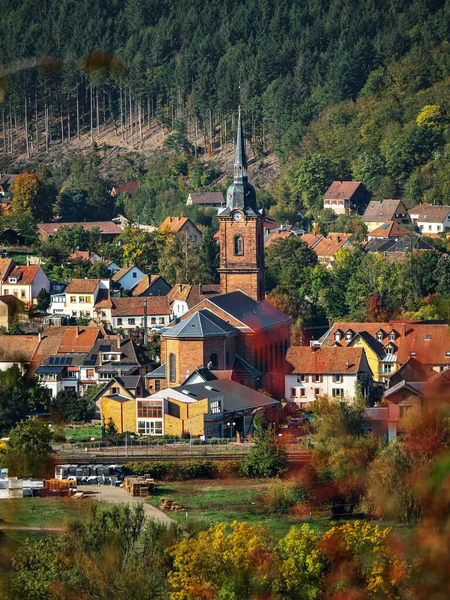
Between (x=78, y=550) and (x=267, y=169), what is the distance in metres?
54.9

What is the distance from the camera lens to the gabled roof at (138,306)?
1793 inches

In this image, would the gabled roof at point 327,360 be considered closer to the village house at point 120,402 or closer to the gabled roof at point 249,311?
the gabled roof at point 249,311

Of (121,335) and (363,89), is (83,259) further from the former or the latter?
(363,89)

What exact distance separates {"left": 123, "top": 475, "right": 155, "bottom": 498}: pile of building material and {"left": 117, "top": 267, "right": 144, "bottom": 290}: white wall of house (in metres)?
21.9

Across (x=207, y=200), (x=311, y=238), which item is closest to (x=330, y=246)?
(x=311, y=238)

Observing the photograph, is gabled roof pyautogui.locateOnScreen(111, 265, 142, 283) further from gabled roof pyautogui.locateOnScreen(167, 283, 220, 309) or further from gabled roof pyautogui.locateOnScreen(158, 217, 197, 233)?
gabled roof pyautogui.locateOnScreen(158, 217, 197, 233)

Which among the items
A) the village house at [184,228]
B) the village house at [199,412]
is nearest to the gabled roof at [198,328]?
the village house at [199,412]

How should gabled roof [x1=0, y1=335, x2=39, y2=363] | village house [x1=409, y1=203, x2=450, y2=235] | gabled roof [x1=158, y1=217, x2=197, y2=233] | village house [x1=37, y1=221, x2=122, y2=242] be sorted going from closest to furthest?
gabled roof [x1=0, y1=335, x2=39, y2=363]
village house [x1=409, y1=203, x2=450, y2=235]
gabled roof [x1=158, y1=217, x2=197, y2=233]
village house [x1=37, y1=221, x2=122, y2=242]

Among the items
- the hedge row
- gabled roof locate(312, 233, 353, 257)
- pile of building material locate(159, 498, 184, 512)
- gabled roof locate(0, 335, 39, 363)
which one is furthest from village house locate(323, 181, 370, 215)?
pile of building material locate(159, 498, 184, 512)

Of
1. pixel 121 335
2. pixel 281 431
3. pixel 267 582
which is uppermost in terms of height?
pixel 121 335

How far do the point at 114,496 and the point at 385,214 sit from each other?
3452 centimetres

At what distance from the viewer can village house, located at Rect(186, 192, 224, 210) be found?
6538cm

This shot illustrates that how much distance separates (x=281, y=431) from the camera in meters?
31.5

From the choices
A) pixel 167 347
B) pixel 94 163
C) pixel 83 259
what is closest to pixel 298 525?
pixel 167 347
